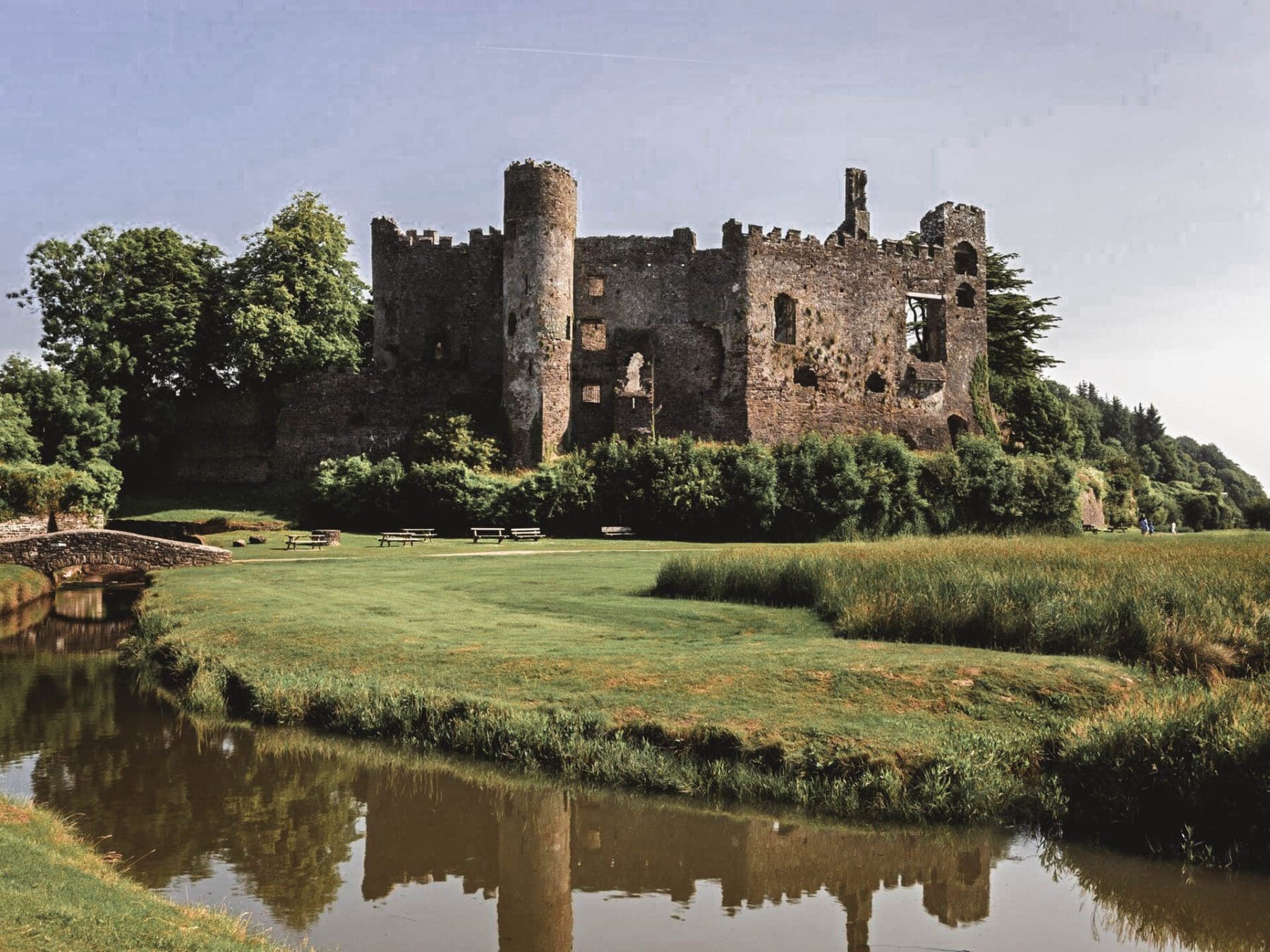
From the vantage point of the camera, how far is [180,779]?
42.4ft

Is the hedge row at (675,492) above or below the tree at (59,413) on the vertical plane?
below

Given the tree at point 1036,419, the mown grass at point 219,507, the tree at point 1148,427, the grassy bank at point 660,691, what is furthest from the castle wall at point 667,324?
the tree at point 1148,427

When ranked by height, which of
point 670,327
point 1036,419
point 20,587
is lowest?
point 20,587

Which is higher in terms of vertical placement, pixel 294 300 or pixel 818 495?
pixel 294 300

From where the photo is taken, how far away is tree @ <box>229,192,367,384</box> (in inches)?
1822

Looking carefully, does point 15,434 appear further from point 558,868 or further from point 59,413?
point 558,868

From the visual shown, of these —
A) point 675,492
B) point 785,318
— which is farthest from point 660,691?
point 785,318

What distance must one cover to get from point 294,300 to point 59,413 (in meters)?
9.80

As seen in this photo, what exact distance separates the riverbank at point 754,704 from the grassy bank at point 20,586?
25.4 feet

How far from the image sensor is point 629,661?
51.5 feet

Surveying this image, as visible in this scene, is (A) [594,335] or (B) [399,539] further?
(A) [594,335]

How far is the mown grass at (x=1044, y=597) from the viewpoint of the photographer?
1612 centimetres

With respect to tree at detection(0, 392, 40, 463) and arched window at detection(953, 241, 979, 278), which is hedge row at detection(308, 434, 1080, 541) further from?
arched window at detection(953, 241, 979, 278)

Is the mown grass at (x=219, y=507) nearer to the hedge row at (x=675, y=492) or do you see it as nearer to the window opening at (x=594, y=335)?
the hedge row at (x=675, y=492)
